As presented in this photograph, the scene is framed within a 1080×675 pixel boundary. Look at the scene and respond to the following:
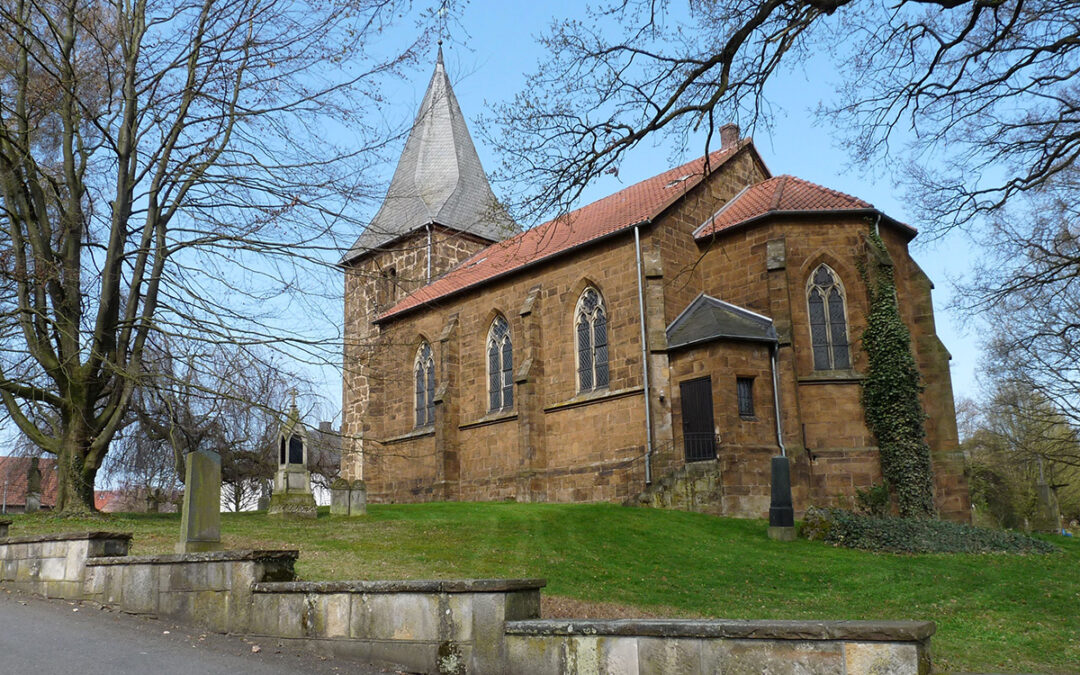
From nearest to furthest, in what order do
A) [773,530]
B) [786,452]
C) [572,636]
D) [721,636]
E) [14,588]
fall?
[721,636] → [572,636] → [14,588] → [773,530] → [786,452]

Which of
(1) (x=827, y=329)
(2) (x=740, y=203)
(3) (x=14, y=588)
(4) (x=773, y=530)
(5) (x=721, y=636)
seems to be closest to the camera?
(5) (x=721, y=636)

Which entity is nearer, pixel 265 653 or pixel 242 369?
pixel 265 653

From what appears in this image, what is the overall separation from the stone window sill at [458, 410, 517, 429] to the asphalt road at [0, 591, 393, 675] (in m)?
17.7

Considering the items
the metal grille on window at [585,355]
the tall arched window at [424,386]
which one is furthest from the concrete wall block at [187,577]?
the tall arched window at [424,386]

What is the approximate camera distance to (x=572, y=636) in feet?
17.3

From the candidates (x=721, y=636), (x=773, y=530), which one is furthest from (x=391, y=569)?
(x=773, y=530)

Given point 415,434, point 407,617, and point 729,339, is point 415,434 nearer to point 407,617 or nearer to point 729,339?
point 729,339

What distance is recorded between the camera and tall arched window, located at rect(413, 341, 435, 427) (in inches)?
1176

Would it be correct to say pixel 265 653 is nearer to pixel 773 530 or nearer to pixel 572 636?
pixel 572 636

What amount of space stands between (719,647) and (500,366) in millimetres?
22472

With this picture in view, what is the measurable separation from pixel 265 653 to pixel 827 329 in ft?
58.6

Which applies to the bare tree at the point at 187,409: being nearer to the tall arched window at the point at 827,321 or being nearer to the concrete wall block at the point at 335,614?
the concrete wall block at the point at 335,614

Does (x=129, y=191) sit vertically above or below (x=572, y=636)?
above

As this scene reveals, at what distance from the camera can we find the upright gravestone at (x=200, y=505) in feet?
31.2
